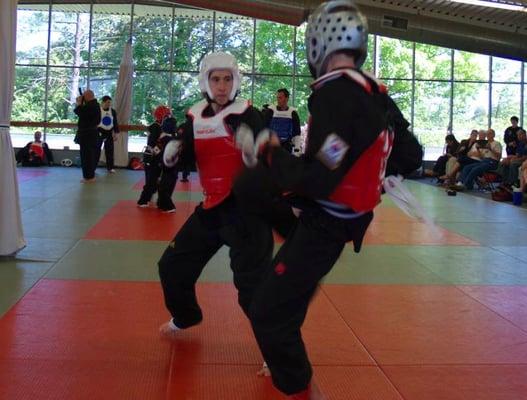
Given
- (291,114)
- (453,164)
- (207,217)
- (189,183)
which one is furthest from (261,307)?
(453,164)

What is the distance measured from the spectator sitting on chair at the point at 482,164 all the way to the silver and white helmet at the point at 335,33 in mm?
13939

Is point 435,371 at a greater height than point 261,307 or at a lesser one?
lesser

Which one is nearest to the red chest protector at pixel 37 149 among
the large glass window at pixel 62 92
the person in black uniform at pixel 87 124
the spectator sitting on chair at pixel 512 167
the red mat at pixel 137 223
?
the large glass window at pixel 62 92

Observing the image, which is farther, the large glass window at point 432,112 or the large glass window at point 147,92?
the large glass window at point 432,112

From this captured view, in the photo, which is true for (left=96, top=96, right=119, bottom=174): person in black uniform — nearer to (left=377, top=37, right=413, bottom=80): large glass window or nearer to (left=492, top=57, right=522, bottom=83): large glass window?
(left=377, top=37, right=413, bottom=80): large glass window

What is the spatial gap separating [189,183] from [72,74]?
9729 mm

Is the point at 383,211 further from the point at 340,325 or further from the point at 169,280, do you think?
the point at 169,280

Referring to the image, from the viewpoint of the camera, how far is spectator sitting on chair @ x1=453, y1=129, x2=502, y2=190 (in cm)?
1574

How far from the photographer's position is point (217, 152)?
139 inches

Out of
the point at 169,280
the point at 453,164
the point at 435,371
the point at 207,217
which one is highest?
the point at 453,164

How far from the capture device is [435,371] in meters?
3.58

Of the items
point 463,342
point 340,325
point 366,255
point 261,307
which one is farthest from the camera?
point 366,255

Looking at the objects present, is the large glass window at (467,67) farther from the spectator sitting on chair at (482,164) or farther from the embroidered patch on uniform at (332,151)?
the embroidered patch on uniform at (332,151)

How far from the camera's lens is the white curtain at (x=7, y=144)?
19.1 ft
